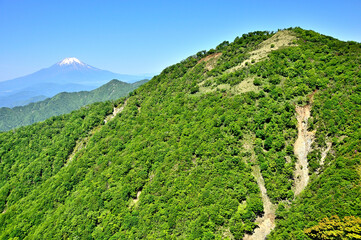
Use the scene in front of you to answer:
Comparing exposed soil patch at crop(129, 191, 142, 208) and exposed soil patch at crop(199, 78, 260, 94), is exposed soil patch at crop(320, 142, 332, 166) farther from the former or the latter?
exposed soil patch at crop(129, 191, 142, 208)

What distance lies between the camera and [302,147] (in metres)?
33.5

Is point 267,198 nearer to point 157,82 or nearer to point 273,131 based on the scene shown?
point 273,131

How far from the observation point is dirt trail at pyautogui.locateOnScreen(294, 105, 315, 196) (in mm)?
30234

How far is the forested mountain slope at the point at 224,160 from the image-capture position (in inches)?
1060

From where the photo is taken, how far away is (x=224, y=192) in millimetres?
29891

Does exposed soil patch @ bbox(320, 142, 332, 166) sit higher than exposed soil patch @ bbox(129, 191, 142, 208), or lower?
higher

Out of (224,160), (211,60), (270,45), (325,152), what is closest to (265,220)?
(224,160)

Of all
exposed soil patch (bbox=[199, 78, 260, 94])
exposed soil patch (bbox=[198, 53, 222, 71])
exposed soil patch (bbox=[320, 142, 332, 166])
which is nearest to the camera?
exposed soil patch (bbox=[320, 142, 332, 166])

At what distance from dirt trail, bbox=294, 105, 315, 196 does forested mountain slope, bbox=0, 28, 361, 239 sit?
28 cm

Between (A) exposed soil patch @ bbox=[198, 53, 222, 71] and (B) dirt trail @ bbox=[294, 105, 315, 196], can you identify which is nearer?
(B) dirt trail @ bbox=[294, 105, 315, 196]

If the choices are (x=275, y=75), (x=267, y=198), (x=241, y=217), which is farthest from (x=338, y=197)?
(x=275, y=75)

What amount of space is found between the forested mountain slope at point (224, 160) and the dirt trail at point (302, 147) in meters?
0.28

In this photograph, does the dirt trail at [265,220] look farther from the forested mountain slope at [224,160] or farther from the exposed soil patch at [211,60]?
the exposed soil patch at [211,60]

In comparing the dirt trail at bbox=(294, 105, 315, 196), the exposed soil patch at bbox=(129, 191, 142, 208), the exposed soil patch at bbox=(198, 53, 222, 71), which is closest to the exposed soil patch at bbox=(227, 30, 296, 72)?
Answer: the exposed soil patch at bbox=(198, 53, 222, 71)
